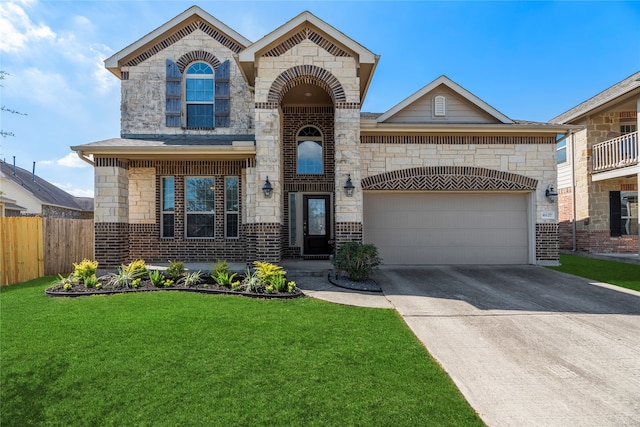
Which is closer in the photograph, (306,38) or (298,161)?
(306,38)

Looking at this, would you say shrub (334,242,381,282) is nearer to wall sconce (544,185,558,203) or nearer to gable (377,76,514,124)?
gable (377,76,514,124)

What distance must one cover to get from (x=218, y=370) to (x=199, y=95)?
9.66m

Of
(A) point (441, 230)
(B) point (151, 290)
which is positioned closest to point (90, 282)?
(B) point (151, 290)

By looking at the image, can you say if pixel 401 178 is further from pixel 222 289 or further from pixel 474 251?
pixel 222 289

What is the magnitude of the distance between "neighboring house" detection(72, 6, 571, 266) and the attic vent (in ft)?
0.10

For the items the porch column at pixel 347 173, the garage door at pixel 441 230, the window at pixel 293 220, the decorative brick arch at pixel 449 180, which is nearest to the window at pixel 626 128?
the decorative brick arch at pixel 449 180

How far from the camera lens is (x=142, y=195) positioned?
10.1 m

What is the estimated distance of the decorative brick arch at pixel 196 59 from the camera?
10586mm

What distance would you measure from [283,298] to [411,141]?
20.2ft

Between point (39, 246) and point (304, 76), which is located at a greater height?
point (304, 76)

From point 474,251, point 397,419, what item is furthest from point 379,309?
point 474,251

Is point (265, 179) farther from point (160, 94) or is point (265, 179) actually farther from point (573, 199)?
point (573, 199)

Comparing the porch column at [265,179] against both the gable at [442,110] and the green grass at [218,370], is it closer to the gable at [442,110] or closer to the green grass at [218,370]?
the green grass at [218,370]

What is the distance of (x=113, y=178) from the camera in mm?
9047
